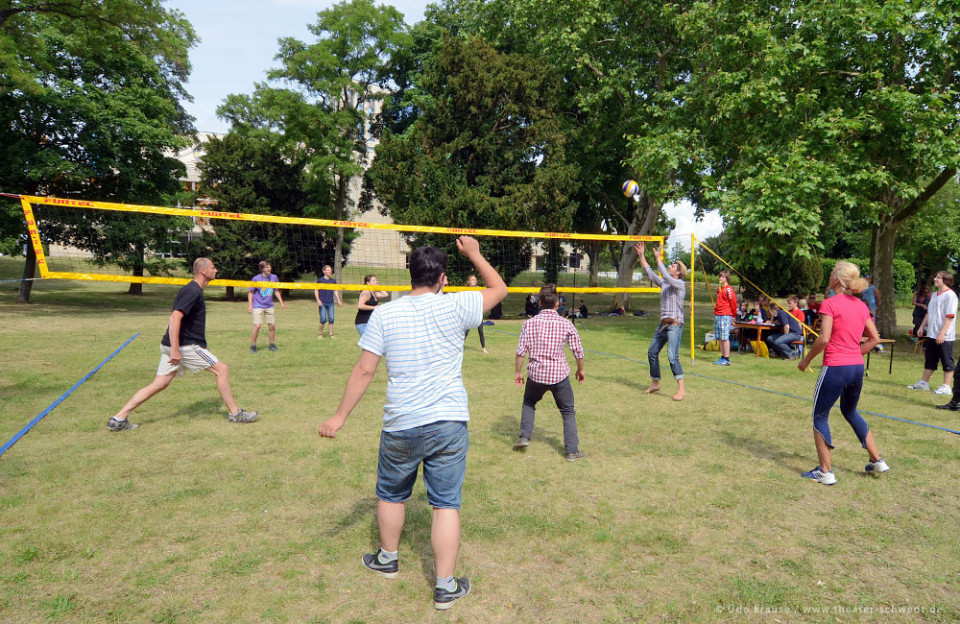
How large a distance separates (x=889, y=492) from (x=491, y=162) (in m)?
20.7

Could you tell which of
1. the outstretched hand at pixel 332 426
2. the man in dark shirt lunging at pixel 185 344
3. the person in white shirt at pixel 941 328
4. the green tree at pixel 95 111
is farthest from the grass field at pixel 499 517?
the green tree at pixel 95 111

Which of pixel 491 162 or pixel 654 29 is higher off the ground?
pixel 654 29

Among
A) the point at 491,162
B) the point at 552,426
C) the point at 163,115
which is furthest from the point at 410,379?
the point at 163,115

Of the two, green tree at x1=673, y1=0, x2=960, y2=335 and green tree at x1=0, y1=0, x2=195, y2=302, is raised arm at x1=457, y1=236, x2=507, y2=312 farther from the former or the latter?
green tree at x1=0, y1=0, x2=195, y2=302

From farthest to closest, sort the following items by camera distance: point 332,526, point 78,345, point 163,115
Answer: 1. point 163,115
2. point 78,345
3. point 332,526

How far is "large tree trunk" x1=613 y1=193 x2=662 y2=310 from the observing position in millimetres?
24672

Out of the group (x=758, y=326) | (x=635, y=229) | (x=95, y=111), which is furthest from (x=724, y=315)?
(x=95, y=111)

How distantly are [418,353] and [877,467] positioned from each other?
188 inches

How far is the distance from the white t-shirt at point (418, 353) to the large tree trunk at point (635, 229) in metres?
22.0

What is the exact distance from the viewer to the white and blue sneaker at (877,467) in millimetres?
5367

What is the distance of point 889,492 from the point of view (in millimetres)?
5055

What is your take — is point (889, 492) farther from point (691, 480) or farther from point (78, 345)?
point (78, 345)

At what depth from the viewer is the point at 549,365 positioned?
5727mm

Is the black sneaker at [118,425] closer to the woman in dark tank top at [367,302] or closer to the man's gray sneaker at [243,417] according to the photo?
the man's gray sneaker at [243,417]
